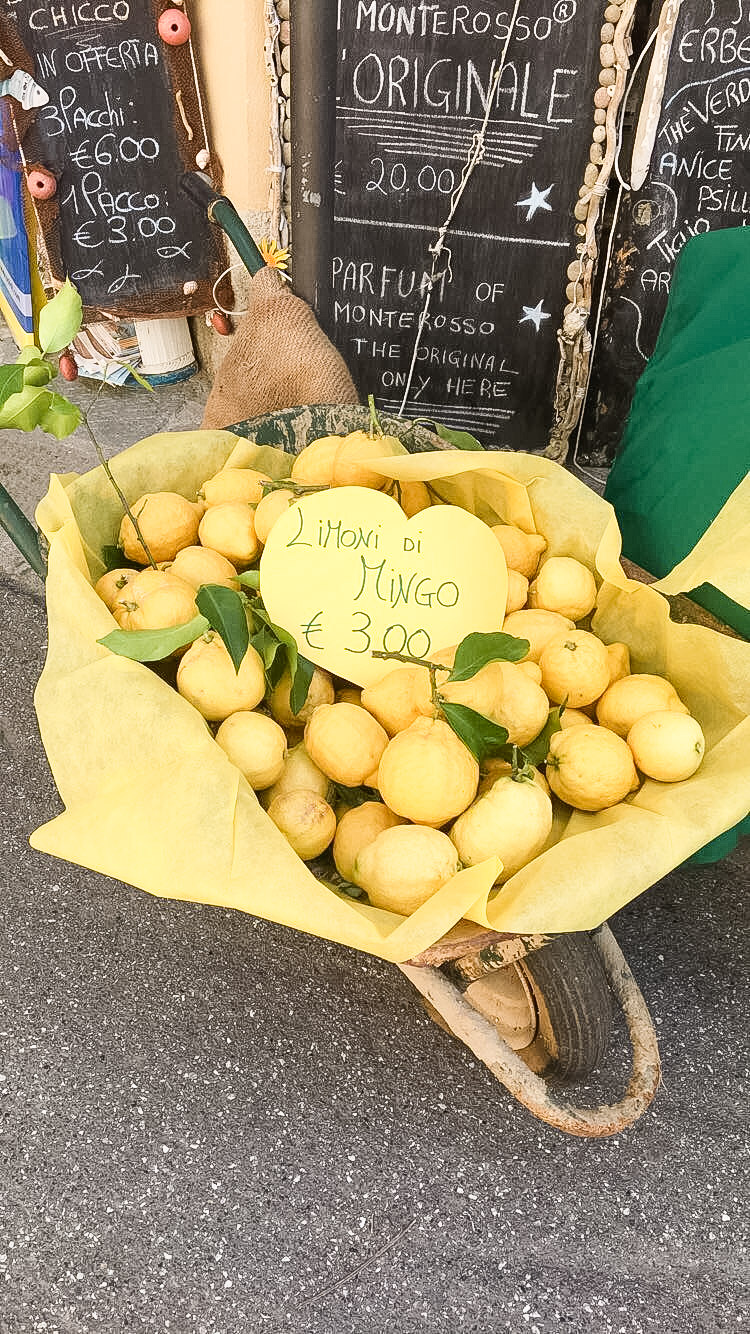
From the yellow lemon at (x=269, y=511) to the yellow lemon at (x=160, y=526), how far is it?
0.11 m

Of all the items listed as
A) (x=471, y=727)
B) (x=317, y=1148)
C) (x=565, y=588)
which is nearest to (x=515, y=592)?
(x=565, y=588)

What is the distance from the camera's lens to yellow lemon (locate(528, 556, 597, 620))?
49.0 inches

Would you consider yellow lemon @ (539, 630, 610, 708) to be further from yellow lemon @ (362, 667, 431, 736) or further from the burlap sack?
the burlap sack

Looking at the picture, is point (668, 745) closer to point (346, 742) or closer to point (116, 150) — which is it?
point (346, 742)

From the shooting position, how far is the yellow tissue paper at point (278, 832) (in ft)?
3.01

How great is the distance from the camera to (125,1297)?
1375 mm

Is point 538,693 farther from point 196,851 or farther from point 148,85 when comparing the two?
point 148,85

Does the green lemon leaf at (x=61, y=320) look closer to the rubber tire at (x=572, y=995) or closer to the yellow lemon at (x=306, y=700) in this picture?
the yellow lemon at (x=306, y=700)

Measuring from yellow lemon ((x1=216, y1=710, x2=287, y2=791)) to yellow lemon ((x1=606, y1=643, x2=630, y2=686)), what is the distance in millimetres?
448

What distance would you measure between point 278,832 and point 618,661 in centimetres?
52

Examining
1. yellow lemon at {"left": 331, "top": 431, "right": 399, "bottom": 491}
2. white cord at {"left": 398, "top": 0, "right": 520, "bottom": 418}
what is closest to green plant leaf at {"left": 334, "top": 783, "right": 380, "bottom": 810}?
yellow lemon at {"left": 331, "top": 431, "right": 399, "bottom": 491}

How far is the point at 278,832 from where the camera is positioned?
98 cm

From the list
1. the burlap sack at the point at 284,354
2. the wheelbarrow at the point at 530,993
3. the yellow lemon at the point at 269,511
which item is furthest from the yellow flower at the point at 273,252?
the yellow lemon at the point at 269,511

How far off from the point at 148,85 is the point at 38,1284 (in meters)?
2.81
